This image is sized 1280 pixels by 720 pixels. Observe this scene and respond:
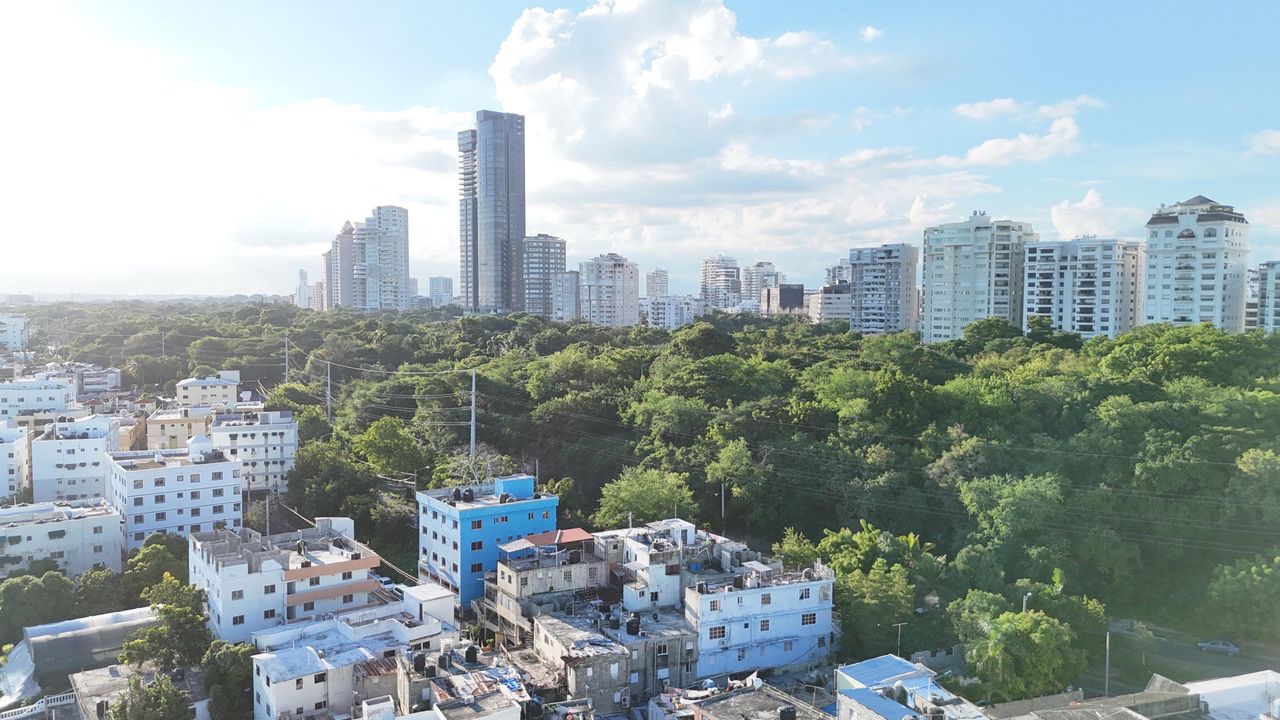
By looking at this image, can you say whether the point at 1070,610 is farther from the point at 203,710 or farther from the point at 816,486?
the point at 203,710

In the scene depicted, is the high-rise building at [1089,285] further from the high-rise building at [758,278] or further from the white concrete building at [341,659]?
the high-rise building at [758,278]

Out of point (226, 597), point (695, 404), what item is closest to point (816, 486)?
point (695, 404)

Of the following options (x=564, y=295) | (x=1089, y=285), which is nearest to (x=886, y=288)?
(x=1089, y=285)

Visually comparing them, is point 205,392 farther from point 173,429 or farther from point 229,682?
point 229,682

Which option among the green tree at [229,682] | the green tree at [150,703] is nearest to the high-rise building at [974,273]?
the green tree at [229,682]

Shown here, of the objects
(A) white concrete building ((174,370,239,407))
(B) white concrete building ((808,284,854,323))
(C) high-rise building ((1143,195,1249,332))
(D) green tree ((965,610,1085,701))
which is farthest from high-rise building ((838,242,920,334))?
(D) green tree ((965,610,1085,701))

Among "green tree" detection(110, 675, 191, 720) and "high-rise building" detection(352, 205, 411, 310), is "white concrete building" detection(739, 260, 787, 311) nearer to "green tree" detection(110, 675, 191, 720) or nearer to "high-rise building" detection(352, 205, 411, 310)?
"high-rise building" detection(352, 205, 411, 310)
